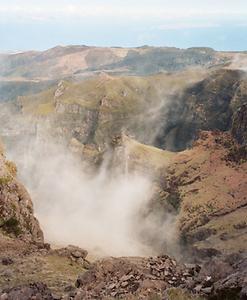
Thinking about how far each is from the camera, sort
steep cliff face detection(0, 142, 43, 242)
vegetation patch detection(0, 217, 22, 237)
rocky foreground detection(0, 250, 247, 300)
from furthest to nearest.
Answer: steep cliff face detection(0, 142, 43, 242), vegetation patch detection(0, 217, 22, 237), rocky foreground detection(0, 250, 247, 300)

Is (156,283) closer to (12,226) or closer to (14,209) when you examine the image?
(12,226)

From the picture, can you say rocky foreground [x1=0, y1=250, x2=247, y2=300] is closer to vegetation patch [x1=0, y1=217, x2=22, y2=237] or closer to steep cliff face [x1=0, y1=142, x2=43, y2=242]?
steep cliff face [x1=0, y1=142, x2=43, y2=242]

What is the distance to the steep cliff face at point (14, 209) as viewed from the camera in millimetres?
80150

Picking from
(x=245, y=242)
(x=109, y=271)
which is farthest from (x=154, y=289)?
(x=245, y=242)

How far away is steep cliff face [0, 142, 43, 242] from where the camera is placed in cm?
8015

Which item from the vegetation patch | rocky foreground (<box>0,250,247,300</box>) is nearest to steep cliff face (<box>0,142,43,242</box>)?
the vegetation patch

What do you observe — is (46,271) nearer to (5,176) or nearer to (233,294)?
(233,294)

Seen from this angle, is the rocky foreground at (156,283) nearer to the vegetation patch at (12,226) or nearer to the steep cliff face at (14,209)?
the steep cliff face at (14,209)

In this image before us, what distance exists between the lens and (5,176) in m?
86.6

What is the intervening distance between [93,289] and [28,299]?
481 centimetres

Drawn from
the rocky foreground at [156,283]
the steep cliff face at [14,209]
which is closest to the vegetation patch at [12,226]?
the steep cliff face at [14,209]

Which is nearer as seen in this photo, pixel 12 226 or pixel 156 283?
pixel 156 283

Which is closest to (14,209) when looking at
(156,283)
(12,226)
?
(12,226)

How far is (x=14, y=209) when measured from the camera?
83.9 metres
